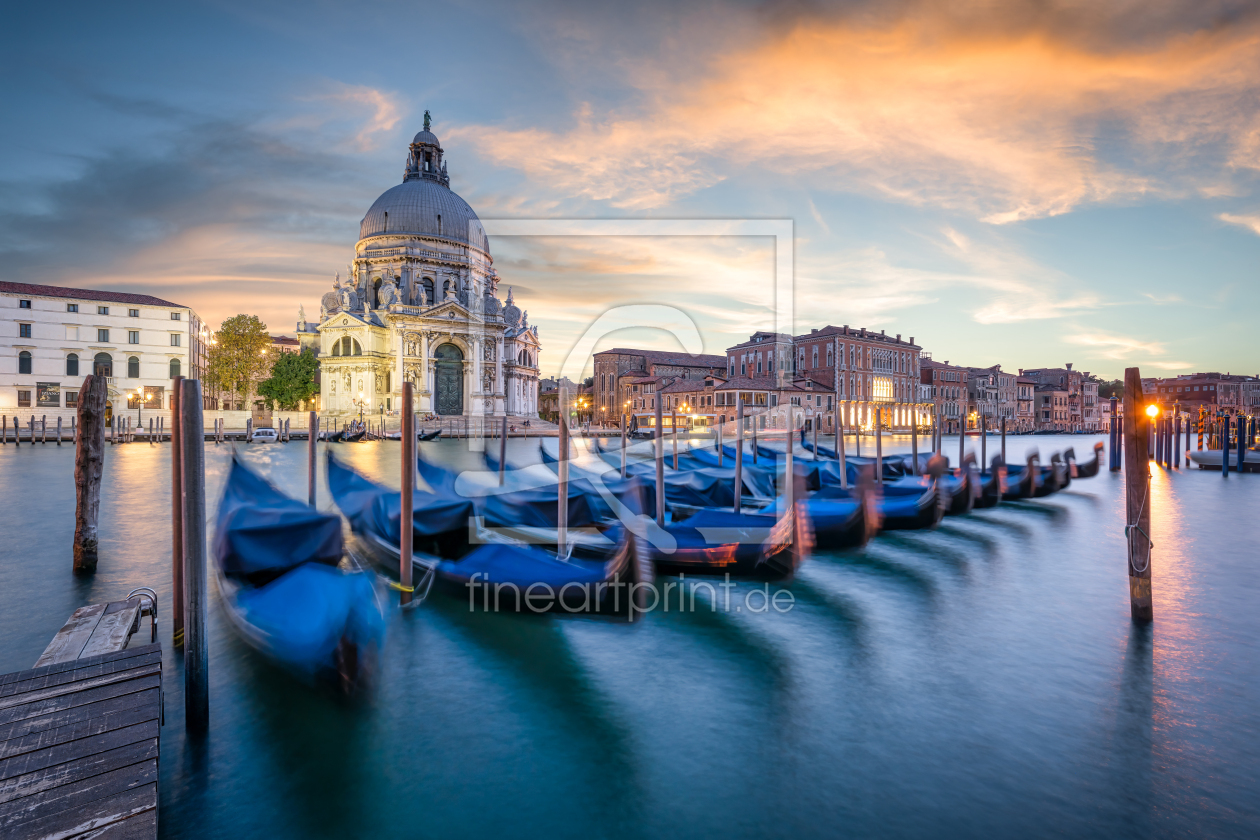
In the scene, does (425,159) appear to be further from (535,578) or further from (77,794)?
(77,794)

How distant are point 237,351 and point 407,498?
34.3m

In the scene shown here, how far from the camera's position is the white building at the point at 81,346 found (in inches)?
1158

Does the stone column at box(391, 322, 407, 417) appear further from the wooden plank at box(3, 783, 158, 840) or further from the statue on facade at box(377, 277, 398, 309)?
the wooden plank at box(3, 783, 158, 840)

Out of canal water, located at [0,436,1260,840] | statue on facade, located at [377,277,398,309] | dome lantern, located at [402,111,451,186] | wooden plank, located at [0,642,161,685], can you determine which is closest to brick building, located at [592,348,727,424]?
statue on facade, located at [377,277,398,309]

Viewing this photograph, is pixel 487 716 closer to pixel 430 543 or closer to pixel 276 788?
pixel 276 788

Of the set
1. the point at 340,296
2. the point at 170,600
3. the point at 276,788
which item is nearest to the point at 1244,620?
the point at 276,788

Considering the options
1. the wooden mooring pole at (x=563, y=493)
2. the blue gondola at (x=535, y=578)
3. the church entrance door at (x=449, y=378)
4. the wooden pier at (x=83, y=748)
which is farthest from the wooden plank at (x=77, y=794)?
the church entrance door at (x=449, y=378)

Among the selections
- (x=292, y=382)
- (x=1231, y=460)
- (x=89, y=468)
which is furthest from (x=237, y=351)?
(x=1231, y=460)

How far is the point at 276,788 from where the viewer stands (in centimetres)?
284

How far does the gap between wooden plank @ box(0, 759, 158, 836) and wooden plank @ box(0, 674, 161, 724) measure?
0.55 m

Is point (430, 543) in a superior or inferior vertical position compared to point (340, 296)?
inferior

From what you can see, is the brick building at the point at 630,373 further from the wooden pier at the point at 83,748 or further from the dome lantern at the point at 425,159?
the wooden pier at the point at 83,748

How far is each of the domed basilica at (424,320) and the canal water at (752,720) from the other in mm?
27182

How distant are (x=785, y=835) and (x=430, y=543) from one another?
14.6 feet
